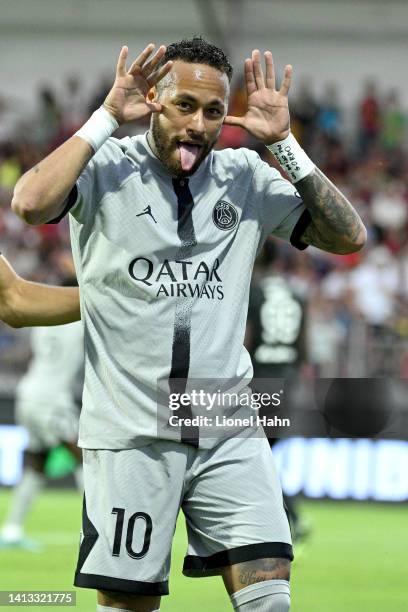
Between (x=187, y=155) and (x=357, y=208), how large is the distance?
16.4m

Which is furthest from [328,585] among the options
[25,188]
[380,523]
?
[25,188]

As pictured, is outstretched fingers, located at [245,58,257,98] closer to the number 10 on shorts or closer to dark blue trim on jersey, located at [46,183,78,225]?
dark blue trim on jersey, located at [46,183,78,225]

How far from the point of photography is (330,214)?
4.57 m

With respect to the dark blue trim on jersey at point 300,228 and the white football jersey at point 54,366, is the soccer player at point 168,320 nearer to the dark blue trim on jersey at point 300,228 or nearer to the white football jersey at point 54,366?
the dark blue trim on jersey at point 300,228

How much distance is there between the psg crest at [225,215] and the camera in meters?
4.60

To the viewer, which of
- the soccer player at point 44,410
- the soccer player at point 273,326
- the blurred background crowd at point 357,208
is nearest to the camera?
the soccer player at point 273,326

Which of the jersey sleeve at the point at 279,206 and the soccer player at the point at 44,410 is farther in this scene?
the soccer player at the point at 44,410

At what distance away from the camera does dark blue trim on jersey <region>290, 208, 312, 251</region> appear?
4.71 m

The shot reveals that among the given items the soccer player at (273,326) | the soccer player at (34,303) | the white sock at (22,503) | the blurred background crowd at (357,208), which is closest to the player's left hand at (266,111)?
the soccer player at (34,303)

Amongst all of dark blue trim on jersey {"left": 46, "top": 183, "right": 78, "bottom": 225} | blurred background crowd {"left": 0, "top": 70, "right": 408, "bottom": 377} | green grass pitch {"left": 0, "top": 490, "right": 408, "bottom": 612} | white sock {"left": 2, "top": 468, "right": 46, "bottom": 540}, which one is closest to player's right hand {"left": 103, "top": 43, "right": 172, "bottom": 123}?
dark blue trim on jersey {"left": 46, "top": 183, "right": 78, "bottom": 225}

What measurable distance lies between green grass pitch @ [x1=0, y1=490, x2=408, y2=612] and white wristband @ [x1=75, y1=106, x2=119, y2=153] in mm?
3872

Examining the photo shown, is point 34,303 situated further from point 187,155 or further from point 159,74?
point 159,74

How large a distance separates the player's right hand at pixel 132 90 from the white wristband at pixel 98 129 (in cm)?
3

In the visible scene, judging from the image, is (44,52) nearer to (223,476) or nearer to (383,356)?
(383,356)
